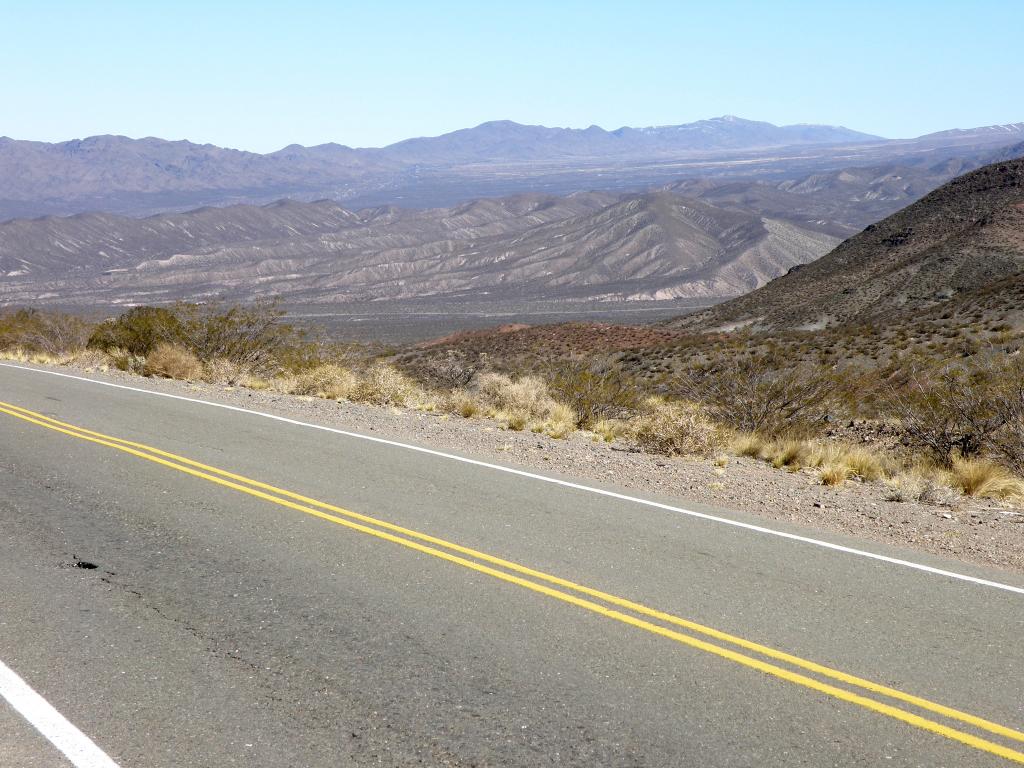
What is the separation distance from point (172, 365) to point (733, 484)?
45.2 feet

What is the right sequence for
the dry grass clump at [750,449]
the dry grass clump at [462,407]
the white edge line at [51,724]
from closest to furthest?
the white edge line at [51,724] < the dry grass clump at [750,449] < the dry grass clump at [462,407]

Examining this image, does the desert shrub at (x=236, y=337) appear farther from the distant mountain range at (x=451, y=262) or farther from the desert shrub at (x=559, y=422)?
the distant mountain range at (x=451, y=262)

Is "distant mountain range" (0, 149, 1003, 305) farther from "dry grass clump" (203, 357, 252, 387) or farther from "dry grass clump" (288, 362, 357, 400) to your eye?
"dry grass clump" (288, 362, 357, 400)

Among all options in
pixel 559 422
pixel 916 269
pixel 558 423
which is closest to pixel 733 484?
pixel 558 423

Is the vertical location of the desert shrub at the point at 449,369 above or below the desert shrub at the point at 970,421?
below

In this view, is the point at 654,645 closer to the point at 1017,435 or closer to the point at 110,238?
the point at 1017,435

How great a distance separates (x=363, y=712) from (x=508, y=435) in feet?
28.1

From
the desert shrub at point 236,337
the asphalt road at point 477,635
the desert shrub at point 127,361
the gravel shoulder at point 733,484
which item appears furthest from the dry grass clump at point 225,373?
the asphalt road at point 477,635

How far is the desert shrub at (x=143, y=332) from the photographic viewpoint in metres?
22.2

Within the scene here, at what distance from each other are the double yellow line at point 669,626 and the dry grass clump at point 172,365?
34.5ft

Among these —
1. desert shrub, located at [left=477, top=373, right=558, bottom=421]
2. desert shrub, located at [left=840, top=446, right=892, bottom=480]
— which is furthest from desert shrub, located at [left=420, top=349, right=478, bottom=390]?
desert shrub, located at [left=840, top=446, right=892, bottom=480]

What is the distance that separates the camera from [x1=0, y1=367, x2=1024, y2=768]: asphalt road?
4.52 m

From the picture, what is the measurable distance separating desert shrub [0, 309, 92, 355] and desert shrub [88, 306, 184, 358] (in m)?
8.16

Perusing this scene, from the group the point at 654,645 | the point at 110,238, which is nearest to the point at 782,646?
the point at 654,645
